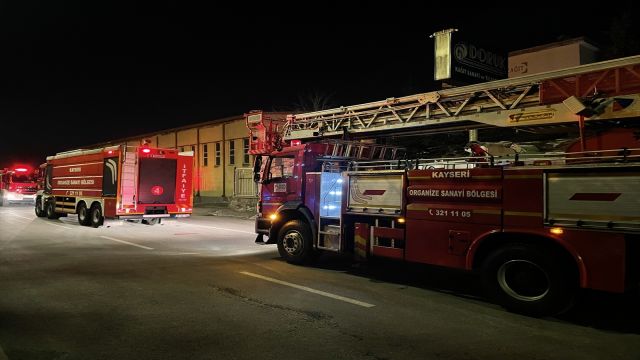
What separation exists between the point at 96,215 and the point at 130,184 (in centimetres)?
222

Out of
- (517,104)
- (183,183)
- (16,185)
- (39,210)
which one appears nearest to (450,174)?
(517,104)

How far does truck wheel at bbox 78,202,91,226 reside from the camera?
58.5 ft

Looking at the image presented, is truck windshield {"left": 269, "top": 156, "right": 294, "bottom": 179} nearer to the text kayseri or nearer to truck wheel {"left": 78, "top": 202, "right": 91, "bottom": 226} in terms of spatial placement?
the text kayseri

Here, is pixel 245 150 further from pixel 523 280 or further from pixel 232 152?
pixel 523 280

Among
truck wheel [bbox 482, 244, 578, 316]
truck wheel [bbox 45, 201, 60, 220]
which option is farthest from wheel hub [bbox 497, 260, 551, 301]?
truck wheel [bbox 45, 201, 60, 220]

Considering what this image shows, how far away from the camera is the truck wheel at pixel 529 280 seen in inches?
239

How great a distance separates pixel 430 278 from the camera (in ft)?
28.7

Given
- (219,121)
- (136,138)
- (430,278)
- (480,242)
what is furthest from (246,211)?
(136,138)

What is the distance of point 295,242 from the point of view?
990 cm

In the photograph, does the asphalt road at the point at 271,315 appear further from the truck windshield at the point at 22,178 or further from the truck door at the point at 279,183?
the truck windshield at the point at 22,178

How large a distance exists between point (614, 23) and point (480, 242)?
17197mm

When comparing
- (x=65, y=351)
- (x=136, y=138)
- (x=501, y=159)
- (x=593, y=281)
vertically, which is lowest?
(x=65, y=351)

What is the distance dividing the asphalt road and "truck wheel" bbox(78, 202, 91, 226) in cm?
767

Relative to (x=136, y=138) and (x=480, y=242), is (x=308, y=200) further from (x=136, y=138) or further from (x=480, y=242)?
(x=136, y=138)
